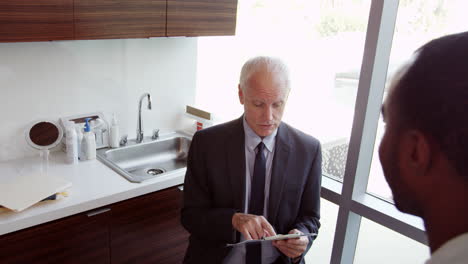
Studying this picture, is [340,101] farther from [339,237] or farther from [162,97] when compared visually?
[162,97]

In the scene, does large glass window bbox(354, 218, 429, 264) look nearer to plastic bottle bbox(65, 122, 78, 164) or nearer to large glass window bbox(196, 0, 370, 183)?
large glass window bbox(196, 0, 370, 183)

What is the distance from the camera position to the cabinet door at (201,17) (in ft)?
7.64

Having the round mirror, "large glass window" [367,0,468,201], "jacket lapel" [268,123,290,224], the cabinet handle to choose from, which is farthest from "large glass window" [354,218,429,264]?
the round mirror

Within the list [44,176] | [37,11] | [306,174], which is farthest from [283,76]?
[44,176]

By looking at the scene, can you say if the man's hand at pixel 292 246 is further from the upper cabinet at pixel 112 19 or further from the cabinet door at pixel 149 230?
the upper cabinet at pixel 112 19

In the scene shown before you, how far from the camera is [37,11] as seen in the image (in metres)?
1.84

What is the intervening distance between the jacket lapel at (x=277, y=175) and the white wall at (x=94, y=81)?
1221 mm

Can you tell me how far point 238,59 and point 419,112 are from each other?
8.31 ft

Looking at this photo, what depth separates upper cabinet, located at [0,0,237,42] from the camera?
5.94ft

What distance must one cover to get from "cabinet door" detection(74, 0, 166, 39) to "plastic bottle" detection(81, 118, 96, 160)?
56 centimetres

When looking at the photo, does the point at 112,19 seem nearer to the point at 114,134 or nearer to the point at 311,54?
the point at 114,134

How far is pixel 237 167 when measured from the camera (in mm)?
1819

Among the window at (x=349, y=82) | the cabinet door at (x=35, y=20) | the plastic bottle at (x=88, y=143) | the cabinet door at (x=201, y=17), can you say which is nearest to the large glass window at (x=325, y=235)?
the window at (x=349, y=82)

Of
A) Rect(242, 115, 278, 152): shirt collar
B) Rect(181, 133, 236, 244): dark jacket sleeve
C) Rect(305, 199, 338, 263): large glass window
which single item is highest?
Rect(242, 115, 278, 152): shirt collar
